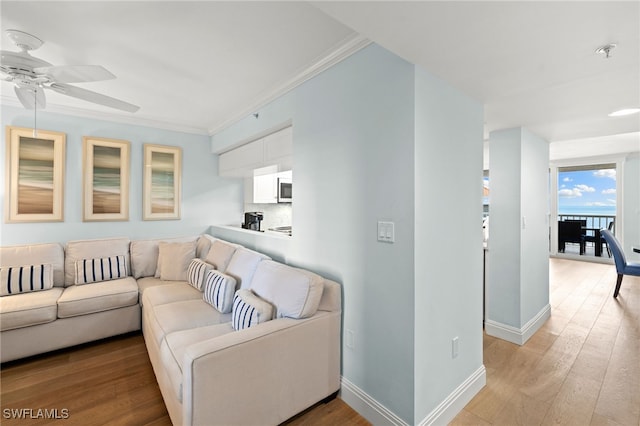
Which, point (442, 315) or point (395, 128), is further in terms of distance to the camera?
point (442, 315)

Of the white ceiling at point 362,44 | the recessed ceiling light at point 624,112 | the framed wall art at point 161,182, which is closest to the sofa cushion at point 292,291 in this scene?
the white ceiling at point 362,44

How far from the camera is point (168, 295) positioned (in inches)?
105

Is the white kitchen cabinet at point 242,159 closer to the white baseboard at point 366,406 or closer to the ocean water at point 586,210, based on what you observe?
the white baseboard at point 366,406

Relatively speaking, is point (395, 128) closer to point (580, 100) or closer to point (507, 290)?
point (580, 100)

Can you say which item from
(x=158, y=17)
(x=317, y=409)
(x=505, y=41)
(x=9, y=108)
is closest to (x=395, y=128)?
(x=505, y=41)

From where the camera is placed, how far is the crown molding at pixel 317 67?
186cm

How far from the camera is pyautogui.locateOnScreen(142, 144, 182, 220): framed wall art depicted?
3.89 meters

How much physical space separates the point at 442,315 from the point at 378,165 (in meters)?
1.03

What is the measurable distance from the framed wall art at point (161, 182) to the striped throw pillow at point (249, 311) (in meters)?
2.55

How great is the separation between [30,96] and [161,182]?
1894 millimetres

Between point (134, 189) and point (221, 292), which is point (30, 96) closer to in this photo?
point (134, 189)

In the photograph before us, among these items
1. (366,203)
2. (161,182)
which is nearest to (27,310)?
(161,182)

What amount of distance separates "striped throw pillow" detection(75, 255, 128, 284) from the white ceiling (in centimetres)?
181

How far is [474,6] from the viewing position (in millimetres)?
1116
